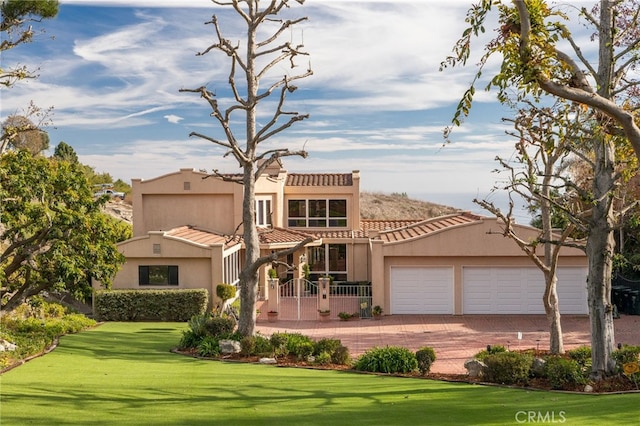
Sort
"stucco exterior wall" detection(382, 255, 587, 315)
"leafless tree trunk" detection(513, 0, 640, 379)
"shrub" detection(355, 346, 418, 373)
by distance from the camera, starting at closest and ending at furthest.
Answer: "leafless tree trunk" detection(513, 0, 640, 379), "shrub" detection(355, 346, 418, 373), "stucco exterior wall" detection(382, 255, 587, 315)

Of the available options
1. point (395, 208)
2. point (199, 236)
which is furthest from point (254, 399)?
point (395, 208)

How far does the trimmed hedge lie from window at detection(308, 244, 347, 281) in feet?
36.4

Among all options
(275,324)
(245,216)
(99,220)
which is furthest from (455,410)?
(275,324)

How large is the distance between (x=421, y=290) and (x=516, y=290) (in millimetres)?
3931

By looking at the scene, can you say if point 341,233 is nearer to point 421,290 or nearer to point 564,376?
point 421,290

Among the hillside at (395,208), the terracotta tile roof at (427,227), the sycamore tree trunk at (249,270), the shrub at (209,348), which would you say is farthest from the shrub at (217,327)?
the hillside at (395,208)

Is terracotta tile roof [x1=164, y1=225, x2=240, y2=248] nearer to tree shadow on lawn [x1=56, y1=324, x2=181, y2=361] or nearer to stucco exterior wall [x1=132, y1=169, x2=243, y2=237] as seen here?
stucco exterior wall [x1=132, y1=169, x2=243, y2=237]

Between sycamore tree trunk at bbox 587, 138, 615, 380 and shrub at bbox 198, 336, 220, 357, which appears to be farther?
shrub at bbox 198, 336, 220, 357

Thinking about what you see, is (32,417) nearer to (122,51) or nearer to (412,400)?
(412,400)

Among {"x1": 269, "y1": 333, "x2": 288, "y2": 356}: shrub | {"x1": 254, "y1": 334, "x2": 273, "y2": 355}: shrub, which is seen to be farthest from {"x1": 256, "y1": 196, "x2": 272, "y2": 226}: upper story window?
{"x1": 269, "y1": 333, "x2": 288, "y2": 356}: shrub

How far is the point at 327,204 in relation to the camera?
36.7m

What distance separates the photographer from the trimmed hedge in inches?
1005

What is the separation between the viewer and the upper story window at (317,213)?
3662 centimetres

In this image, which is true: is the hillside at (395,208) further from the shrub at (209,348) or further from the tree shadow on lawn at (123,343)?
the shrub at (209,348)
